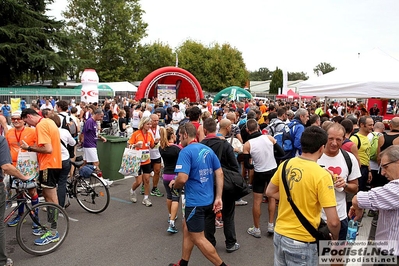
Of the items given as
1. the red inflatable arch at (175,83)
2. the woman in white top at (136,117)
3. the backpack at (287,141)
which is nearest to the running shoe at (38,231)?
the backpack at (287,141)

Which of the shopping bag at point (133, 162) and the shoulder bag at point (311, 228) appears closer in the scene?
the shoulder bag at point (311, 228)

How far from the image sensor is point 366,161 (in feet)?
18.5

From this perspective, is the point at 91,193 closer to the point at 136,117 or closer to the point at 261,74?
the point at 136,117

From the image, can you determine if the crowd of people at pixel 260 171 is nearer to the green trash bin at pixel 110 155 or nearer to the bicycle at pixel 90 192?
the green trash bin at pixel 110 155

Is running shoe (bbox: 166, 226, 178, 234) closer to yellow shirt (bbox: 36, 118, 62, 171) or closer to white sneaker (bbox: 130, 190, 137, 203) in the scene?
white sneaker (bbox: 130, 190, 137, 203)

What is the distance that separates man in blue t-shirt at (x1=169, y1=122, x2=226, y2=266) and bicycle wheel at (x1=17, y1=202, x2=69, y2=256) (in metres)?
1.99

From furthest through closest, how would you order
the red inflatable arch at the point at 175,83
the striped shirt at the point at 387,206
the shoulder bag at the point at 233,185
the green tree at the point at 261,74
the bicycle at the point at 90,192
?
1. the green tree at the point at 261,74
2. the red inflatable arch at the point at 175,83
3. the bicycle at the point at 90,192
4. the shoulder bag at the point at 233,185
5. the striped shirt at the point at 387,206

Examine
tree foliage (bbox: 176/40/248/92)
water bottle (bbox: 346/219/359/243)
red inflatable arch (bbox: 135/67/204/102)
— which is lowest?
water bottle (bbox: 346/219/359/243)

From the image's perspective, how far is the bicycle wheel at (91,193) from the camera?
6.03 metres

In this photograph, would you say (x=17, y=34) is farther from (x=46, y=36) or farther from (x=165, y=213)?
(x=165, y=213)

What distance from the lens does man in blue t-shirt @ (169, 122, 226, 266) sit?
3.63m

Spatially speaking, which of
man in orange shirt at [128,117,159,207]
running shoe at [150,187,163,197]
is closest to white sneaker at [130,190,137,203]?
man in orange shirt at [128,117,159,207]

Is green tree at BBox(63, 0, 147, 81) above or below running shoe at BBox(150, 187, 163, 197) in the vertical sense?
above

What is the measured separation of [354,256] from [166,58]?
49.0m
